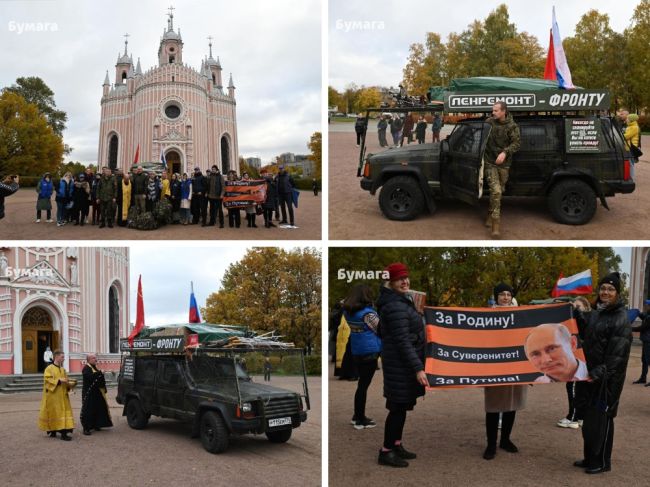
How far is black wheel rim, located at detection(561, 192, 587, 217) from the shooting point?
8452 millimetres

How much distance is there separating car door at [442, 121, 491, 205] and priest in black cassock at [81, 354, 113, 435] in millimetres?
5961

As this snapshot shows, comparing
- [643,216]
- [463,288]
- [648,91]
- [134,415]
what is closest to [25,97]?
[134,415]

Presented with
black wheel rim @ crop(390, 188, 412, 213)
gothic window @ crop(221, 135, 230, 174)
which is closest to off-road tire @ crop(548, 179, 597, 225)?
black wheel rim @ crop(390, 188, 412, 213)

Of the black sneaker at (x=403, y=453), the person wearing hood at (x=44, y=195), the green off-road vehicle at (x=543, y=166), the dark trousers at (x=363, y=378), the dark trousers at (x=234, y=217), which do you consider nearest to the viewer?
the black sneaker at (x=403, y=453)

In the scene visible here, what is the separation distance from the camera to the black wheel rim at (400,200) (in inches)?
347

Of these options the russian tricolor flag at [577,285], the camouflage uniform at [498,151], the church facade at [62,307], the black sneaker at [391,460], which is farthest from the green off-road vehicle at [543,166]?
the church facade at [62,307]

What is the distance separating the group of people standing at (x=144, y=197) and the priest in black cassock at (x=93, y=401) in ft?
9.23

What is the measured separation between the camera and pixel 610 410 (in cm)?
572

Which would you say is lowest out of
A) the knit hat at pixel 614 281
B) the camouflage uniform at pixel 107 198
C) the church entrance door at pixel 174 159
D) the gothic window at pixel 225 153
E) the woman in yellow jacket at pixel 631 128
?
the knit hat at pixel 614 281

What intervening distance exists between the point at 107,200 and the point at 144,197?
0.65m

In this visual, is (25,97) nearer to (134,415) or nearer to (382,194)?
(134,415)

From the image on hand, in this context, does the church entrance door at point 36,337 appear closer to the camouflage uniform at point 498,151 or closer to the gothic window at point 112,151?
the gothic window at point 112,151

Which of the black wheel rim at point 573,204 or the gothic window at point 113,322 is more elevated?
the black wheel rim at point 573,204

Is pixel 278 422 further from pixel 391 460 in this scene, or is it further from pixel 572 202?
pixel 572 202
